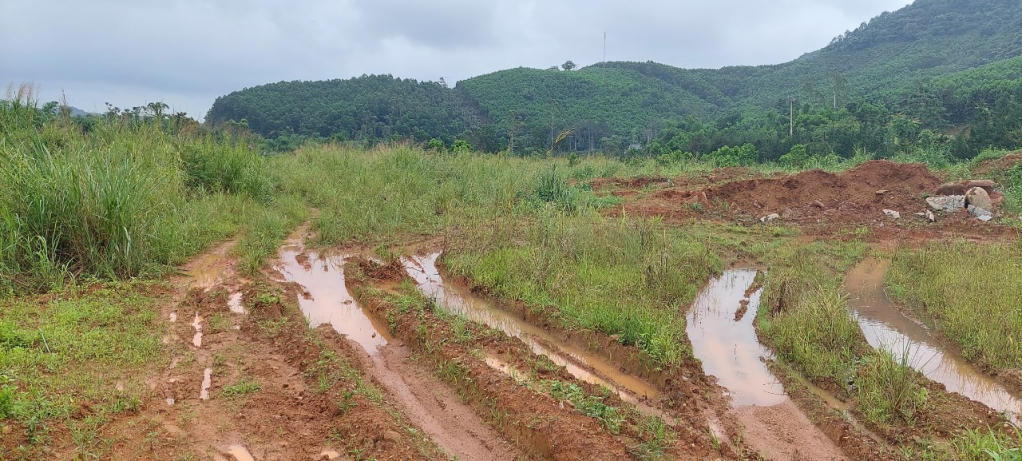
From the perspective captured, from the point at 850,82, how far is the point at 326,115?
1422 inches

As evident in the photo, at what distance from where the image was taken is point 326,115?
34.4m

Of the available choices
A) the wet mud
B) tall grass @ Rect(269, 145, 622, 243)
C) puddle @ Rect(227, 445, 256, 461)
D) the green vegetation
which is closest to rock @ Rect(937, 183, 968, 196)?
tall grass @ Rect(269, 145, 622, 243)

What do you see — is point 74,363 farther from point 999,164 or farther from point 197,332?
point 999,164

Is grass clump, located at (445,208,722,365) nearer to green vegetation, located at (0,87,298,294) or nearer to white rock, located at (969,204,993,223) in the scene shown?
green vegetation, located at (0,87,298,294)

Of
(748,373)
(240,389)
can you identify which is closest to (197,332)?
(240,389)

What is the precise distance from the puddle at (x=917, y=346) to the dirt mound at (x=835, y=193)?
4.84 meters

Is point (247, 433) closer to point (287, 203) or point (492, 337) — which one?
point (492, 337)

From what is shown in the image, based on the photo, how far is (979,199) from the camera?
38.0 ft

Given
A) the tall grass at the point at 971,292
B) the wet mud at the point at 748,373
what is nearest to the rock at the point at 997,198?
the tall grass at the point at 971,292

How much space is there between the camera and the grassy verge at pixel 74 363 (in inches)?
122

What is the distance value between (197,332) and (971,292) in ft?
25.0

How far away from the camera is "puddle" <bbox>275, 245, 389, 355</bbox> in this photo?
18.2 feet

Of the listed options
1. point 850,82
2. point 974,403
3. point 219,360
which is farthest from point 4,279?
point 850,82

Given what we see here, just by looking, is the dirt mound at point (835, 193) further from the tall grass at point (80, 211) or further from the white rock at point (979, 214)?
the tall grass at point (80, 211)
